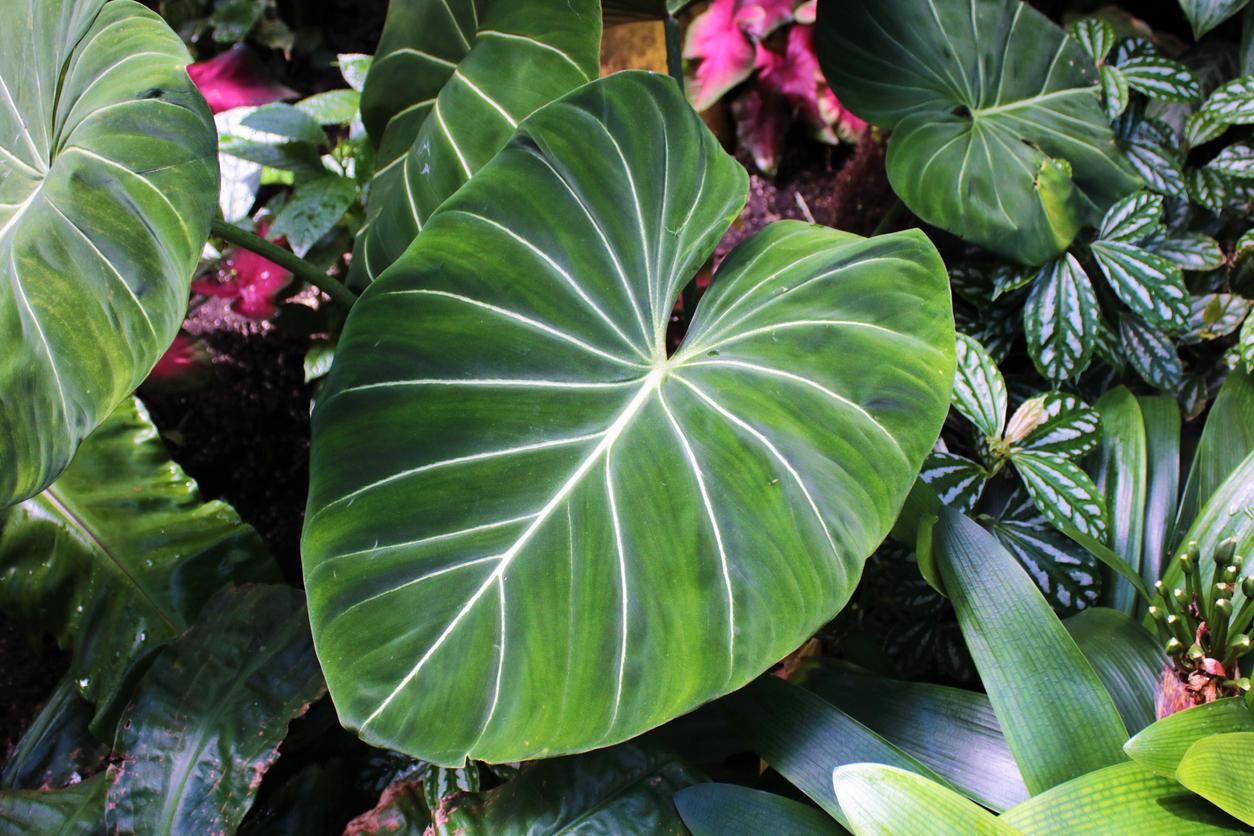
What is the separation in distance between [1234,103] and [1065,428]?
0.66 m

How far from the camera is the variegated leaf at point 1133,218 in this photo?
1.38m

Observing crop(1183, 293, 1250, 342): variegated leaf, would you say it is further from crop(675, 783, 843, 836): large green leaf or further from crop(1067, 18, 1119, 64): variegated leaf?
crop(675, 783, 843, 836): large green leaf

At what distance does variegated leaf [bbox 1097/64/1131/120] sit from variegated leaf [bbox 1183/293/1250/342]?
359mm

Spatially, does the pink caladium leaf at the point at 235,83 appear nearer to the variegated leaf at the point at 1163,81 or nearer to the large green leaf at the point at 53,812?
the large green leaf at the point at 53,812

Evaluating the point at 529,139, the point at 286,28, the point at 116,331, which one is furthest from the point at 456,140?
the point at 286,28

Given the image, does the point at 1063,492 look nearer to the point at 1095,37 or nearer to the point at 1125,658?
the point at 1125,658

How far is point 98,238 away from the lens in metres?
0.85

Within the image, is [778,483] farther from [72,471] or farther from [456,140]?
[72,471]

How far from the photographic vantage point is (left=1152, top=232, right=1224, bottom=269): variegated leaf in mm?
1501

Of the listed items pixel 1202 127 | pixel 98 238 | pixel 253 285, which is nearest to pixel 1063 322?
pixel 1202 127

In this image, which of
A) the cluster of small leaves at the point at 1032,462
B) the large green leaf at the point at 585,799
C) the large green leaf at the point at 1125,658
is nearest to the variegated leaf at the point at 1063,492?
the cluster of small leaves at the point at 1032,462

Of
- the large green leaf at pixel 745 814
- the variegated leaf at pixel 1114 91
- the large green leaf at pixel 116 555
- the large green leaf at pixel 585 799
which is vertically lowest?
the large green leaf at pixel 116 555

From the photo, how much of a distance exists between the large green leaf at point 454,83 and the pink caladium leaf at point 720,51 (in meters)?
1.12

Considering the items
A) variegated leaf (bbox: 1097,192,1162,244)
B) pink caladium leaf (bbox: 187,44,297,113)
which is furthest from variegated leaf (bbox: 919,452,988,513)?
pink caladium leaf (bbox: 187,44,297,113)
